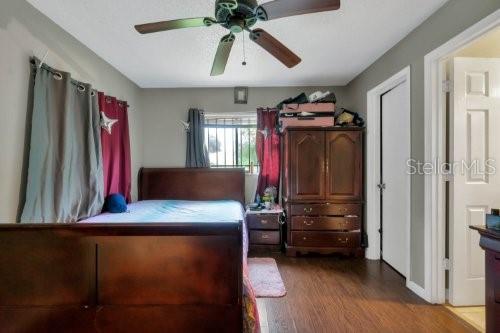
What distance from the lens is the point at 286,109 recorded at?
11.4 ft

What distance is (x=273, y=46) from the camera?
1.82 m

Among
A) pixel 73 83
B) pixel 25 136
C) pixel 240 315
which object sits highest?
pixel 73 83

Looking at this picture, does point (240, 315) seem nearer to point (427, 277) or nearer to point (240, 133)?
point (427, 277)

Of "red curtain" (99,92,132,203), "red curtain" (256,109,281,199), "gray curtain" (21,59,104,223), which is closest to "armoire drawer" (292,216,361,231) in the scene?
"red curtain" (256,109,281,199)

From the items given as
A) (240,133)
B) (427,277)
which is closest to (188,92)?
(240,133)

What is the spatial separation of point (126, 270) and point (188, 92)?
318cm

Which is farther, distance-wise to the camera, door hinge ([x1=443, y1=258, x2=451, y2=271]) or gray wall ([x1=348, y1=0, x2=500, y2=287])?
door hinge ([x1=443, y1=258, x2=451, y2=271])

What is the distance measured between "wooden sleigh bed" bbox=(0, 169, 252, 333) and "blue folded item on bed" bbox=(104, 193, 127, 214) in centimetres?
160

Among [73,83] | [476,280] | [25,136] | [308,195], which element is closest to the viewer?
[25,136]

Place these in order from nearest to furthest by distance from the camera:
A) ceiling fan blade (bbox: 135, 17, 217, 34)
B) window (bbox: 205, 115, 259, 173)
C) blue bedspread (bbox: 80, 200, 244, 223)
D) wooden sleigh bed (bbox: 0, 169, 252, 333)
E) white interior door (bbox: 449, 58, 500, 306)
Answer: wooden sleigh bed (bbox: 0, 169, 252, 333), ceiling fan blade (bbox: 135, 17, 217, 34), white interior door (bbox: 449, 58, 500, 306), blue bedspread (bbox: 80, 200, 244, 223), window (bbox: 205, 115, 259, 173)

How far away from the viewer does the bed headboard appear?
12.7 ft

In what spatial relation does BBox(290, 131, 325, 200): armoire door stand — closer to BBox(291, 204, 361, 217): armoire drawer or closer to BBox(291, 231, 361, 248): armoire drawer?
BBox(291, 204, 361, 217): armoire drawer

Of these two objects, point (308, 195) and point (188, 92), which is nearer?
point (308, 195)

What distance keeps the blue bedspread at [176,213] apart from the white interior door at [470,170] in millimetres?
1835
